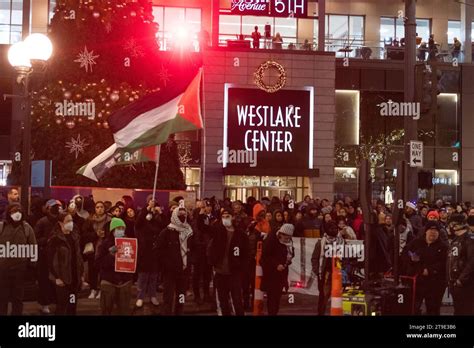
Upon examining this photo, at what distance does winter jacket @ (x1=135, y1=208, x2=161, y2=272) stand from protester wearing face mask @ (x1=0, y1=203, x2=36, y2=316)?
2.78m

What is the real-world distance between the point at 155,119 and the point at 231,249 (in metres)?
4.49

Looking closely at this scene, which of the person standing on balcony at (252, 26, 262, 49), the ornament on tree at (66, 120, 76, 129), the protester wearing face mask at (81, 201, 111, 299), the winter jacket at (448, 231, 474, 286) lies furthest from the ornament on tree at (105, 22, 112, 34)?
the winter jacket at (448, 231, 474, 286)

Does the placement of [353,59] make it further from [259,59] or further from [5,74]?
[5,74]

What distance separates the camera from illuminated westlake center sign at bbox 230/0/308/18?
39.7 metres

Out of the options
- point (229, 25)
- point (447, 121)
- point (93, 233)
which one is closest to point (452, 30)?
point (447, 121)

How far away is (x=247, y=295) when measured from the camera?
17.1m

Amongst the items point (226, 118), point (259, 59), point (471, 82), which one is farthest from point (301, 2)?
point (471, 82)

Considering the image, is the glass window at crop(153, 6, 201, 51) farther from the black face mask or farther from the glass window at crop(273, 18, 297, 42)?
the black face mask

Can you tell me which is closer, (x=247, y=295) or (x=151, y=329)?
(x=151, y=329)

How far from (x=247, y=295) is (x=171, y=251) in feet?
8.40

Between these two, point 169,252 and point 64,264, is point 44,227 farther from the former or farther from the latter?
point 64,264

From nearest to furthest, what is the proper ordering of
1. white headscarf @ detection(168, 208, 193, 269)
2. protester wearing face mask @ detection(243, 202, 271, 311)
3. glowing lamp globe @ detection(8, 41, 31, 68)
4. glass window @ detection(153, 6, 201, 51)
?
1. white headscarf @ detection(168, 208, 193, 269)
2. glowing lamp globe @ detection(8, 41, 31, 68)
3. protester wearing face mask @ detection(243, 202, 271, 311)
4. glass window @ detection(153, 6, 201, 51)

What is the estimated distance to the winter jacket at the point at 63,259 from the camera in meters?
13.5

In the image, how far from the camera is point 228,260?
14555 millimetres
